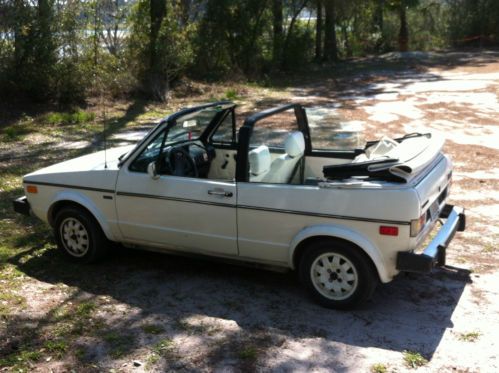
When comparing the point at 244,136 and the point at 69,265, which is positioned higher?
the point at 244,136

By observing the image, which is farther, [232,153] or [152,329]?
[232,153]

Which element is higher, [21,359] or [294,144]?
[294,144]

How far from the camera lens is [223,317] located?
16.1 ft

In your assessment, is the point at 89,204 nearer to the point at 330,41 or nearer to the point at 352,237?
the point at 352,237

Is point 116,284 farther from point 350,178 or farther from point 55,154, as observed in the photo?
point 55,154

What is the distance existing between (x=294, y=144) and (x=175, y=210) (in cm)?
124

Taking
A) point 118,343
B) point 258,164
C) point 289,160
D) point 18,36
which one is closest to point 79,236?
point 118,343

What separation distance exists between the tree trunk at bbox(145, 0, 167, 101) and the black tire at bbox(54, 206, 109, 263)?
10599 millimetres

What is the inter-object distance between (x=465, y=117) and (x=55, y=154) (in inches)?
348

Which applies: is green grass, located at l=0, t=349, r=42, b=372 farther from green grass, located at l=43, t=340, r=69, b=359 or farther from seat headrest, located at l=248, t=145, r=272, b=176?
seat headrest, located at l=248, t=145, r=272, b=176

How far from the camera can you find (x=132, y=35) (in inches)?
658

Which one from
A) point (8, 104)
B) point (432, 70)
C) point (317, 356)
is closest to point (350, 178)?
point (317, 356)

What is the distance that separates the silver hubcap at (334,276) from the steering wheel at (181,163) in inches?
57.9

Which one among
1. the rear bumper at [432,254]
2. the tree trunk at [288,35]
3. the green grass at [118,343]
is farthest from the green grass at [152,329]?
the tree trunk at [288,35]
